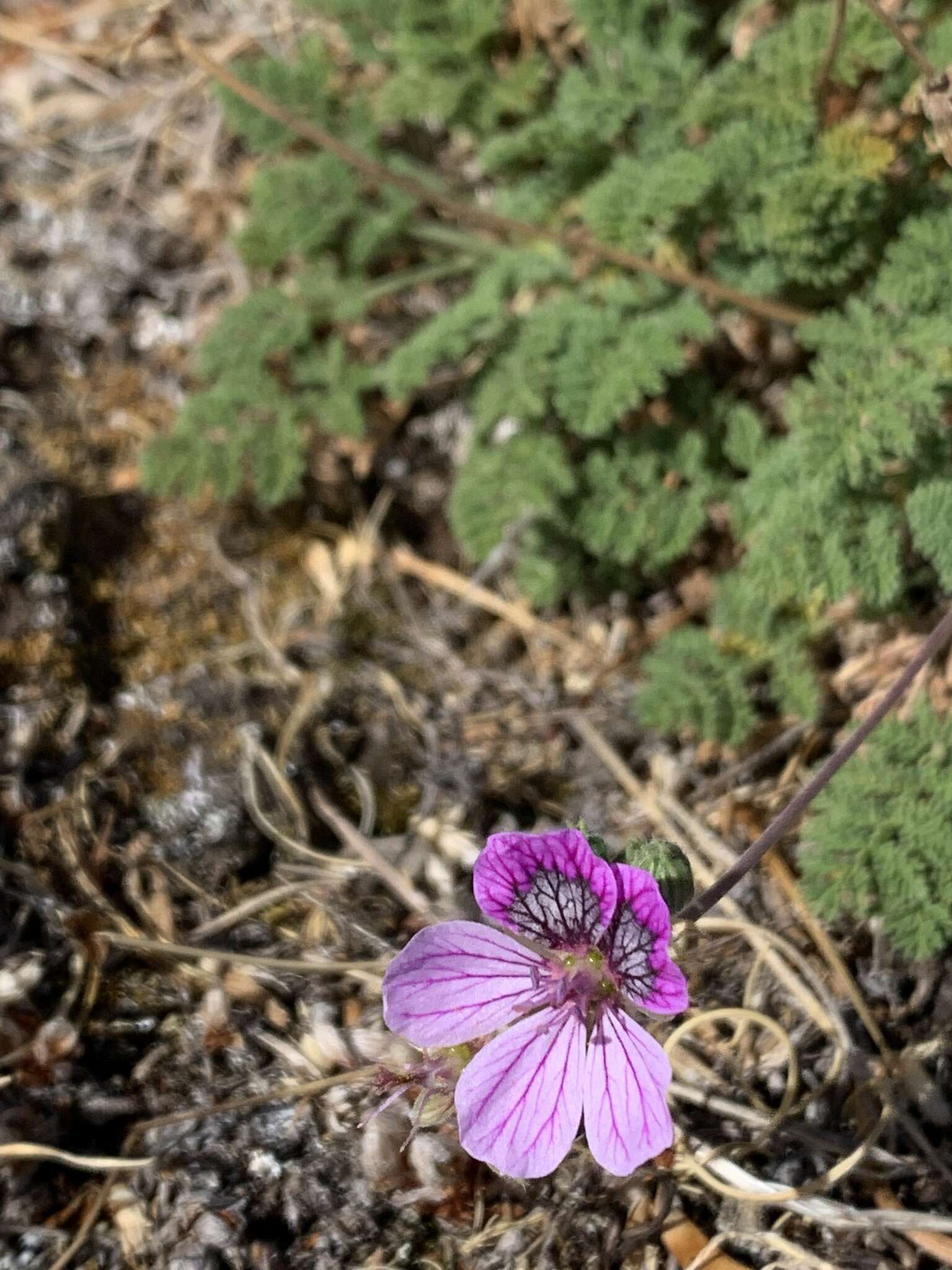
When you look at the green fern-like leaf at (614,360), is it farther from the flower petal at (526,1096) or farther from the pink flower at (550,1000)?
the flower petal at (526,1096)

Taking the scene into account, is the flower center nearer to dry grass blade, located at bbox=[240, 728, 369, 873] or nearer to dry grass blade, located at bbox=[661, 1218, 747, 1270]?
dry grass blade, located at bbox=[661, 1218, 747, 1270]

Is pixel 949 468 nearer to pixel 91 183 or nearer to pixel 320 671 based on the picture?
pixel 320 671

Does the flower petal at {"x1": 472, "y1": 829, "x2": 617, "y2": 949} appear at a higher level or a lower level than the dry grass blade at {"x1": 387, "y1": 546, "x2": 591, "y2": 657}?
higher

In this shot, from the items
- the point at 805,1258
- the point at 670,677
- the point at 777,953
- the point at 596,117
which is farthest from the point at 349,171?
the point at 805,1258

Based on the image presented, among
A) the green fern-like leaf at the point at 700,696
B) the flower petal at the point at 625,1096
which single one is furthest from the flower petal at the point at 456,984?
the green fern-like leaf at the point at 700,696

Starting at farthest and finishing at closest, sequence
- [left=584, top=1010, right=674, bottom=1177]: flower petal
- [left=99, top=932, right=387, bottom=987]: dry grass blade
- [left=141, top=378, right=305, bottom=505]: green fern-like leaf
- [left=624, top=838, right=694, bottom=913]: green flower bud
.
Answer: [left=141, top=378, right=305, bottom=505]: green fern-like leaf → [left=99, top=932, right=387, bottom=987]: dry grass blade → [left=624, top=838, right=694, bottom=913]: green flower bud → [left=584, top=1010, right=674, bottom=1177]: flower petal

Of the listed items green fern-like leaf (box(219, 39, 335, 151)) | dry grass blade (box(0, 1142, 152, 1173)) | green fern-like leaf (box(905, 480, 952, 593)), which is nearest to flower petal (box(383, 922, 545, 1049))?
dry grass blade (box(0, 1142, 152, 1173))

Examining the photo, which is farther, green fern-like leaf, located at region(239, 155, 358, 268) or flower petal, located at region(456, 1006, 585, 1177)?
green fern-like leaf, located at region(239, 155, 358, 268)
